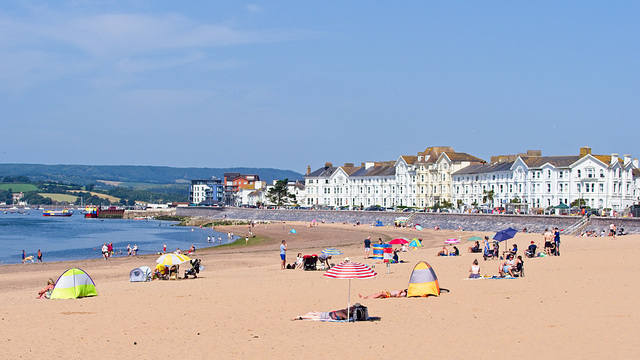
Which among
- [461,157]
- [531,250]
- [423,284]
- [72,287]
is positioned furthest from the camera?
[461,157]

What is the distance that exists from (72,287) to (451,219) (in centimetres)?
6002

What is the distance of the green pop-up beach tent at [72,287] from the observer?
21.0m

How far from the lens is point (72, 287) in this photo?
69.3 ft

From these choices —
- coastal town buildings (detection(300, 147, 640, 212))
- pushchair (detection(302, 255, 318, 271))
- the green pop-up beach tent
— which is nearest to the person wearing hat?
pushchair (detection(302, 255, 318, 271))

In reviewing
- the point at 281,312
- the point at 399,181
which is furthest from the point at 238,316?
the point at 399,181

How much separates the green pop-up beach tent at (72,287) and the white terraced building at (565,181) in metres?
64.4

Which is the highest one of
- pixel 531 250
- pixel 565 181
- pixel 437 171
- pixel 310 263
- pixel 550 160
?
pixel 550 160

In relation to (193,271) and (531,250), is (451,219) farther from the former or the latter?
(193,271)

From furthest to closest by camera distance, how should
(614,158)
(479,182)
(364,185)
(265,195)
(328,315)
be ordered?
(265,195) → (364,185) → (479,182) → (614,158) → (328,315)

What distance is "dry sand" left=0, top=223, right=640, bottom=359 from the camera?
13.4 meters

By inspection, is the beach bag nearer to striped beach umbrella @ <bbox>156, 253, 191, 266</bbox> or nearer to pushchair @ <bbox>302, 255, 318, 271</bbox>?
striped beach umbrella @ <bbox>156, 253, 191, 266</bbox>

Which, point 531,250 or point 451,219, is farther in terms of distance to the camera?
point 451,219

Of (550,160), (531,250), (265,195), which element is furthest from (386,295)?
(265,195)

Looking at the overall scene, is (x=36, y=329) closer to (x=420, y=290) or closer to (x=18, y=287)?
(x=420, y=290)
